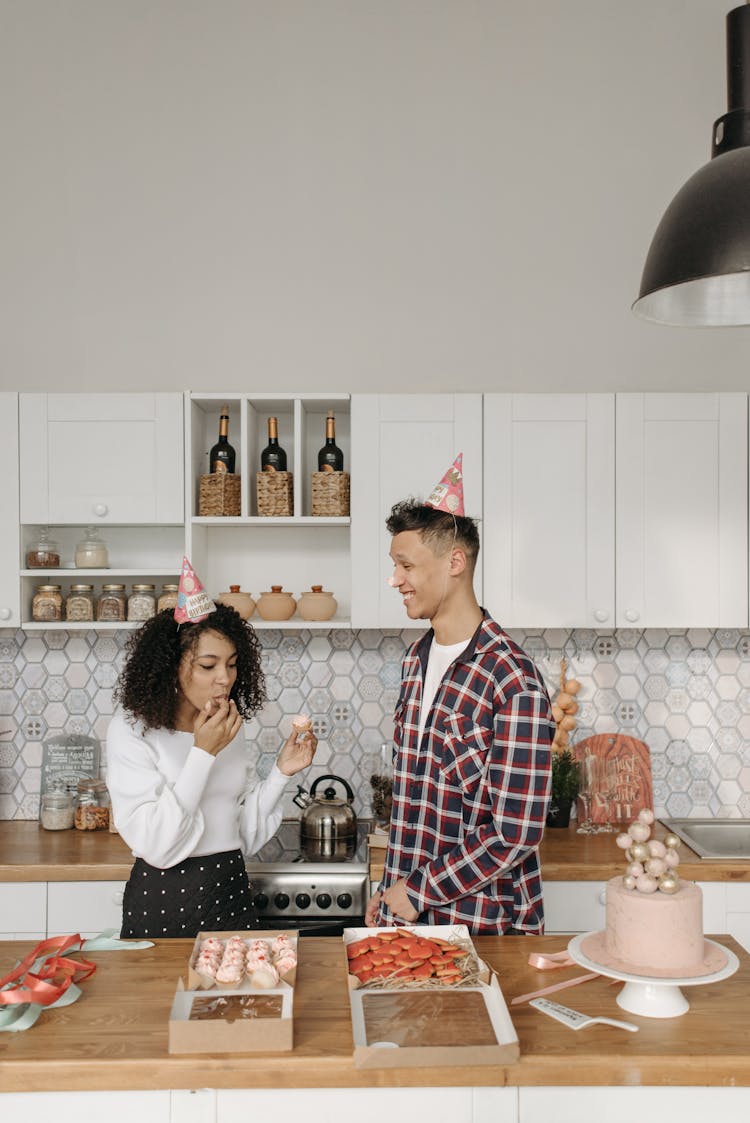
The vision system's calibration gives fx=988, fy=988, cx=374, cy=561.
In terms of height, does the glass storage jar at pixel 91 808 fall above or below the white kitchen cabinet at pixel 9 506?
below

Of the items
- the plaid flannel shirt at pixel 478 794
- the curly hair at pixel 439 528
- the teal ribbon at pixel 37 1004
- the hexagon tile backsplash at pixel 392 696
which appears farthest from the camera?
the hexagon tile backsplash at pixel 392 696

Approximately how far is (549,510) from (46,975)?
216cm

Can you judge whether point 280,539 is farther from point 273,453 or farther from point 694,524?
point 694,524

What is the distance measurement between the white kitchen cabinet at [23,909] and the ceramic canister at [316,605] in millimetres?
1197

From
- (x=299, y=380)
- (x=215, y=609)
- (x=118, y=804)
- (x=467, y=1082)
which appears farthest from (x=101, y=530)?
(x=467, y=1082)

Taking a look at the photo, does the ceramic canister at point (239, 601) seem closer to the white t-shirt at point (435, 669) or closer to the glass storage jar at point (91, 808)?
the glass storage jar at point (91, 808)

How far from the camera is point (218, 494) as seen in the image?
3.36m

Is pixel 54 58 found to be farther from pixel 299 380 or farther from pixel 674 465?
pixel 674 465

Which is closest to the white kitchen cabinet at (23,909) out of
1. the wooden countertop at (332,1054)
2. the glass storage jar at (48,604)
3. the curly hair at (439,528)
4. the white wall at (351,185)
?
the glass storage jar at (48,604)

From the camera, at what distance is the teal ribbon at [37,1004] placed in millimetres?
1611

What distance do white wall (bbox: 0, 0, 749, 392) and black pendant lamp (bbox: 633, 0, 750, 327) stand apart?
1889 mm

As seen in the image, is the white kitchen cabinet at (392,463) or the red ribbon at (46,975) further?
the white kitchen cabinet at (392,463)

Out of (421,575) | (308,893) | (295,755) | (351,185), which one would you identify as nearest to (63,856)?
(308,893)

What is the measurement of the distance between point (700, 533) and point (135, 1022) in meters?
2.41
